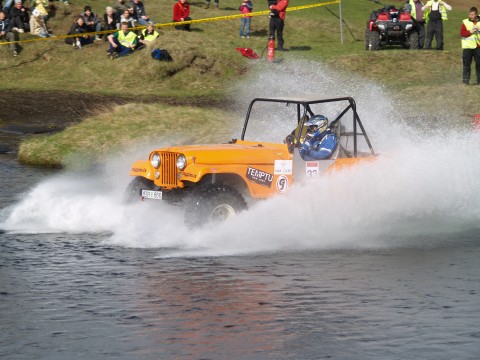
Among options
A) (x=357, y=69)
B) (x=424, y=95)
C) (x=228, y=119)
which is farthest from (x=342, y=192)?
(x=357, y=69)

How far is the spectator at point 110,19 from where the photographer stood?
3105cm

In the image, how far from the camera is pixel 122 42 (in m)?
30.4

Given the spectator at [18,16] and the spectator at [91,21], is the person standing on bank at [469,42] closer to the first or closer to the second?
the spectator at [91,21]

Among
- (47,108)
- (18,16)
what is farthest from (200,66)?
(18,16)

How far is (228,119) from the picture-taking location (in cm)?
2328

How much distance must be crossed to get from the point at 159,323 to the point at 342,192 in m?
5.09

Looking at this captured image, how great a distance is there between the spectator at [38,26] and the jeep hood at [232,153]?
1950cm

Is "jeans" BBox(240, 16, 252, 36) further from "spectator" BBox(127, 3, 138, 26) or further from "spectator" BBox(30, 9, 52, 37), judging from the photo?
"spectator" BBox(30, 9, 52, 37)

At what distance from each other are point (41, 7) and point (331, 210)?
20282mm

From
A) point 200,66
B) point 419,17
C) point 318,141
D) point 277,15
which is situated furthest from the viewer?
point 419,17

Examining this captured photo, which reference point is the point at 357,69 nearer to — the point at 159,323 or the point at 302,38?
the point at 302,38

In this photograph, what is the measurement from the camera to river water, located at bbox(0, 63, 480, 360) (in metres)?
8.48

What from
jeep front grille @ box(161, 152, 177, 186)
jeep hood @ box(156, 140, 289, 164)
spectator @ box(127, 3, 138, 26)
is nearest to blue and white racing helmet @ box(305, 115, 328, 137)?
jeep hood @ box(156, 140, 289, 164)

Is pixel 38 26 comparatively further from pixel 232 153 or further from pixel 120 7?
pixel 232 153
